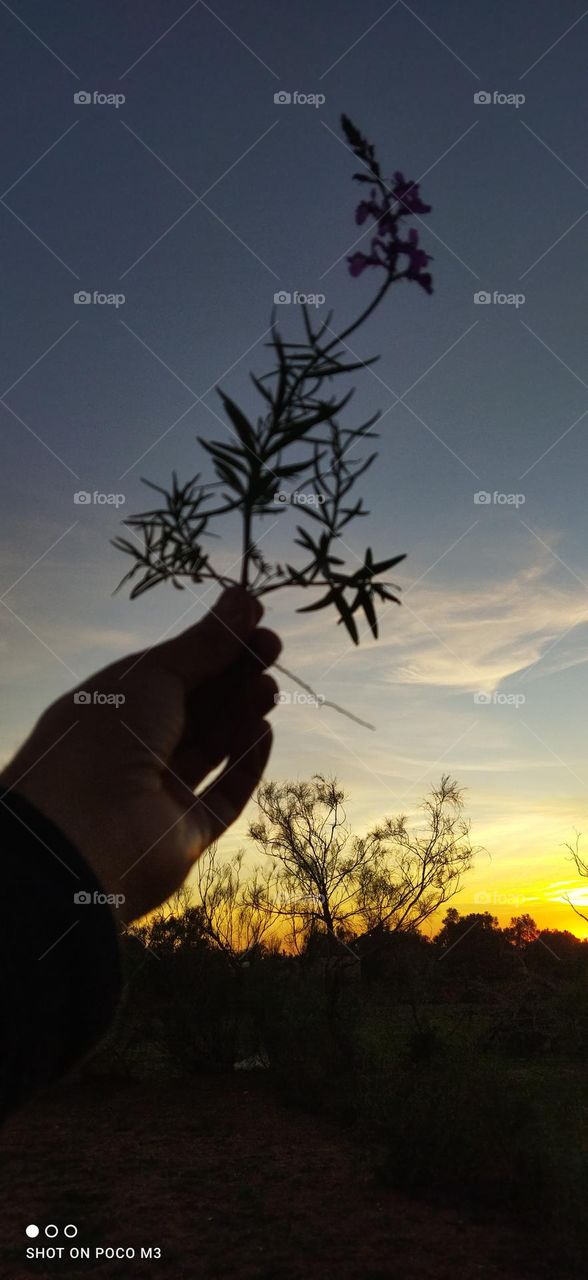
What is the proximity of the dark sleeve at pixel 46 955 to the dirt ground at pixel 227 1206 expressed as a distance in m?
7.70

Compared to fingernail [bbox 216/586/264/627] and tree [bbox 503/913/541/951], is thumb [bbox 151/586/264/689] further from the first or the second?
tree [bbox 503/913/541/951]

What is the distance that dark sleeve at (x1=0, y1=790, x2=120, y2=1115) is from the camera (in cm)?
69

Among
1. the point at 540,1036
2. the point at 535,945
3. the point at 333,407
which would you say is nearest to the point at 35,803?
the point at 333,407

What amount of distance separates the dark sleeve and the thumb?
0.65 feet

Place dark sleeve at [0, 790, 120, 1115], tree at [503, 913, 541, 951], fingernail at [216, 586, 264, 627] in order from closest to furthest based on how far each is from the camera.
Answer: dark sleeve at [0, 790, 120, 1115], fingernail at [216, 586, 264, 627], tree at [503, 913, 541, 951]

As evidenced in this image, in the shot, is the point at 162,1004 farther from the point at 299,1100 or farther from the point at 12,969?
the point at 12,969

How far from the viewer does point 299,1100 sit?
38.9ft

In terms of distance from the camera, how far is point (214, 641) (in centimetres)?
88

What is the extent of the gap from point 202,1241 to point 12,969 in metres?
8.98

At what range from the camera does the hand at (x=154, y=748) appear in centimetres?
87

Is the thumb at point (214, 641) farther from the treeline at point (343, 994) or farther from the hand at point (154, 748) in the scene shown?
the treeline at point (343, 994)

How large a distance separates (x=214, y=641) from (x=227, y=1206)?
9782 millimetres

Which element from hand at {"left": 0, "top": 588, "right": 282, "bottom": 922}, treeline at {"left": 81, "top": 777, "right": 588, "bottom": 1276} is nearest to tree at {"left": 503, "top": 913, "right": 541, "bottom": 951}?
treeline at {"left": 81, "top": 777, "right": 588, "bottom": 1276}

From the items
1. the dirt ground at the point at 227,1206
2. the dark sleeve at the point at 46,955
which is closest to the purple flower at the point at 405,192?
the dark sleeve at the point at 46,955
